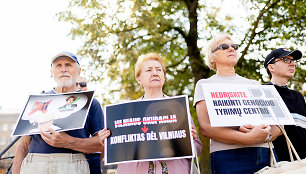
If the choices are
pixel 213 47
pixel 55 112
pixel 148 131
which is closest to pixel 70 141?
pixel 55 112

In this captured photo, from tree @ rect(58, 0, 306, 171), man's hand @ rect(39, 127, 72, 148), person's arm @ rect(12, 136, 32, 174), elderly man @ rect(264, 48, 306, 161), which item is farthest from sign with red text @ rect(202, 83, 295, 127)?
tree @ rect(58, 0, 306, 171)

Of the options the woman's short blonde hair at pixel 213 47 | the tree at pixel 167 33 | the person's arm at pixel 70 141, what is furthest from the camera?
the tree at pixel 167 33

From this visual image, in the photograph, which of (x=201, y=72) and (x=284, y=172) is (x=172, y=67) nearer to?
(x=201, y=72)

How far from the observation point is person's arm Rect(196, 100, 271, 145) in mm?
2359

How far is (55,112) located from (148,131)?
852 millimetres

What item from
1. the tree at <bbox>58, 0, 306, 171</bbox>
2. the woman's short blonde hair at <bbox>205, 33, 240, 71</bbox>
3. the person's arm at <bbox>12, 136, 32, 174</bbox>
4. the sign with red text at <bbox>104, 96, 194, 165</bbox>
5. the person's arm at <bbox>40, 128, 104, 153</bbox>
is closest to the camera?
the sign with red text at <bbox>104, 96, 194, 165</bbox>

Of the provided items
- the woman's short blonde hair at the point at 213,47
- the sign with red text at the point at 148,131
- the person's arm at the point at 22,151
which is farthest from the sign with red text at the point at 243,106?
the person's arm at the point at 22,151

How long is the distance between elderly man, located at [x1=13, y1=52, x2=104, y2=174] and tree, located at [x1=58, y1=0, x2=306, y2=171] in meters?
7.01

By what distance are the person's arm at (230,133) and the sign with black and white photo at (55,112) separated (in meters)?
1.02

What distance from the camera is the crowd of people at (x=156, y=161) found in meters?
2.42

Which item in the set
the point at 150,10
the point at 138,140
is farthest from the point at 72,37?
the point at 138,140

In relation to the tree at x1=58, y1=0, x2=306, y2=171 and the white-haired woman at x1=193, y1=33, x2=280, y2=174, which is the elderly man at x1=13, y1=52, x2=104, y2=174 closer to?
the white-haired woman at x1=193, y1=33, x2=280, y2=174

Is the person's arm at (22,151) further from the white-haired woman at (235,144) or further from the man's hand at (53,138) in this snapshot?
the white-haired woman at (235,144)

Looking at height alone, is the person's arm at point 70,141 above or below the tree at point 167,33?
below
